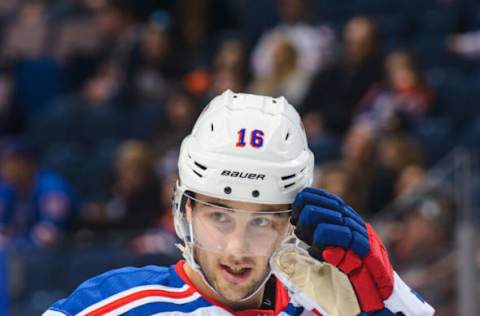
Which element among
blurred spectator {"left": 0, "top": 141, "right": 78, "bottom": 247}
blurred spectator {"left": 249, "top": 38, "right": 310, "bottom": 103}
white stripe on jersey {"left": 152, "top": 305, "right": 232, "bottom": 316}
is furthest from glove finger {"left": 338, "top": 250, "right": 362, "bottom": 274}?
blurred spectator {"left": 249, "top": 38, "right": 310, "bottom": 103}

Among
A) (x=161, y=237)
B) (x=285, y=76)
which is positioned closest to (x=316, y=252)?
(x=161, y=237)

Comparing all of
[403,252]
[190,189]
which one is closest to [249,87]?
[403,252]

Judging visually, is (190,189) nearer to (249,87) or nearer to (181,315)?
(181,315)

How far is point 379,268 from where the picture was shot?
261 centimetres

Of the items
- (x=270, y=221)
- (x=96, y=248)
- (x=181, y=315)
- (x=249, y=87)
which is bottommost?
(x=96, y=248)

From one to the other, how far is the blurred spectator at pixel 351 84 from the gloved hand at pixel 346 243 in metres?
4.45

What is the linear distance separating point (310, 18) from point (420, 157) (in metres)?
1.96

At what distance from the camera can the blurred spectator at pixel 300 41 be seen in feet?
24.8

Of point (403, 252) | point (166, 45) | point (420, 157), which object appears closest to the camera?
point (403, 252)

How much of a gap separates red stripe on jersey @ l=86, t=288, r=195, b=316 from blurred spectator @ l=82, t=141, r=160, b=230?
13.0 feet

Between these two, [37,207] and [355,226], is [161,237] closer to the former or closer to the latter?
[37,207]

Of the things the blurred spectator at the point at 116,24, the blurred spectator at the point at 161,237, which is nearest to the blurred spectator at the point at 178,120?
the blurred spectator at the point at 161,237

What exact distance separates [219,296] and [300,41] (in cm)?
501

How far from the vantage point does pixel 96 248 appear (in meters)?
6.54
